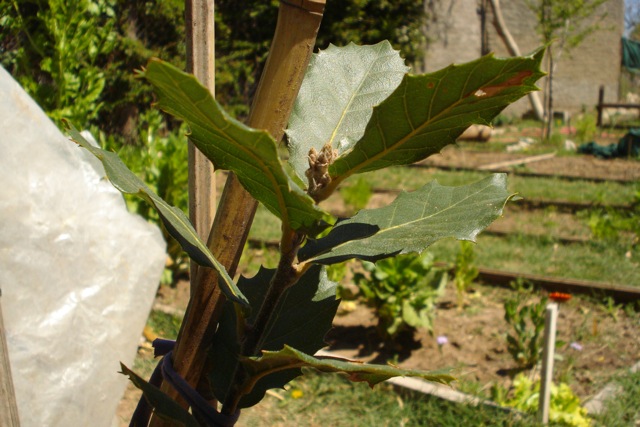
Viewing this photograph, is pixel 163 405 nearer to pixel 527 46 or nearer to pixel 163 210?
pixel 163 210

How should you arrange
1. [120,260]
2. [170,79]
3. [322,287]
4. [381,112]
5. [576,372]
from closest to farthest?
[170,79]
[381,112]
[322,287]
[120,260]
[576,372]

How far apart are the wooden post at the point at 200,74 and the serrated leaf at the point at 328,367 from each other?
0.22 meters

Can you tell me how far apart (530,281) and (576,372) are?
1143 millimetres

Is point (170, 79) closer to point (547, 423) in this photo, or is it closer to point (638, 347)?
point (547, 423)

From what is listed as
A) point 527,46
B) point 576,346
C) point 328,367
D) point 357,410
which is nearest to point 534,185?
point 576,346

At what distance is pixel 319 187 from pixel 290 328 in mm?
194

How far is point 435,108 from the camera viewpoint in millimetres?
646

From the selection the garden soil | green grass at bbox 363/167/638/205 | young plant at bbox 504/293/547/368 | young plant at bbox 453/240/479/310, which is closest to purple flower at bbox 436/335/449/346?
the garden soil

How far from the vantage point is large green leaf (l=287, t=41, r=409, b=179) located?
0.79m

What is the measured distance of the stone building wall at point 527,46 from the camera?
16.7 meters

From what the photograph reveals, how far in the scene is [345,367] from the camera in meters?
0.62

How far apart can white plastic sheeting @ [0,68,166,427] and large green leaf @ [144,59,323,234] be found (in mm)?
1061

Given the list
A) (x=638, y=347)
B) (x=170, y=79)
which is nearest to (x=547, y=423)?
(x=638, y=347)

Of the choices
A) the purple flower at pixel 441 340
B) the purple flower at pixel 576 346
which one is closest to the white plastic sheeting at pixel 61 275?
the purple flower at pixel 441 340
